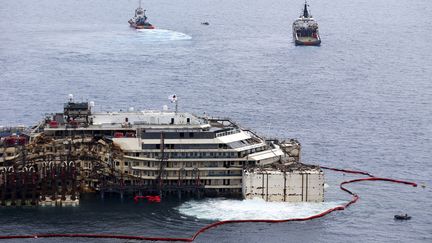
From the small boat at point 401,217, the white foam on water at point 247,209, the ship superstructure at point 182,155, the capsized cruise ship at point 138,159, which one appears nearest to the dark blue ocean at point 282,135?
the white foam on water at point 247,209

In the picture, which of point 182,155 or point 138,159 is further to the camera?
point 182,155

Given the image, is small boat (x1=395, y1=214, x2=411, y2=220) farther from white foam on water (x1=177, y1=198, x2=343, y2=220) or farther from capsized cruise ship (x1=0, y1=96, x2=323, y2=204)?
capsized cruise ship (x1=0, y1=96, x2=323, y2=204)

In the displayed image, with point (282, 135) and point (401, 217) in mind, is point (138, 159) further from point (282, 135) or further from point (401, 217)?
point (282, 135)

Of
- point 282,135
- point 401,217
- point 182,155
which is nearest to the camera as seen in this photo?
point 401,217

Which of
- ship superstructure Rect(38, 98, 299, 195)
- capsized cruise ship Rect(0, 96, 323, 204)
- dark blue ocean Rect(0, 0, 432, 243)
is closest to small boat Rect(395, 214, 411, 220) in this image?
dark blue ocean Rect(0, 0, 432, 243)

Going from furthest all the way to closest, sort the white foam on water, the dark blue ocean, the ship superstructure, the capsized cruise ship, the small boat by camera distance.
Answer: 1. the ship superstructure
2. the capsized cruise ship
3. the small boat
4. the white foam on water
5. the dark blue ocean

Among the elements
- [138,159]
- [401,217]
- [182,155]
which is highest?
[182,155]

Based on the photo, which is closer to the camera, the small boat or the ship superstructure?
the small boat

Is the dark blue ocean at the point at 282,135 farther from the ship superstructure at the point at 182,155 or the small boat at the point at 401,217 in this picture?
the ship superstructure at the point at 182,155

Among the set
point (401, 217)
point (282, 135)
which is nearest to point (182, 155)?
point (401, 217)
